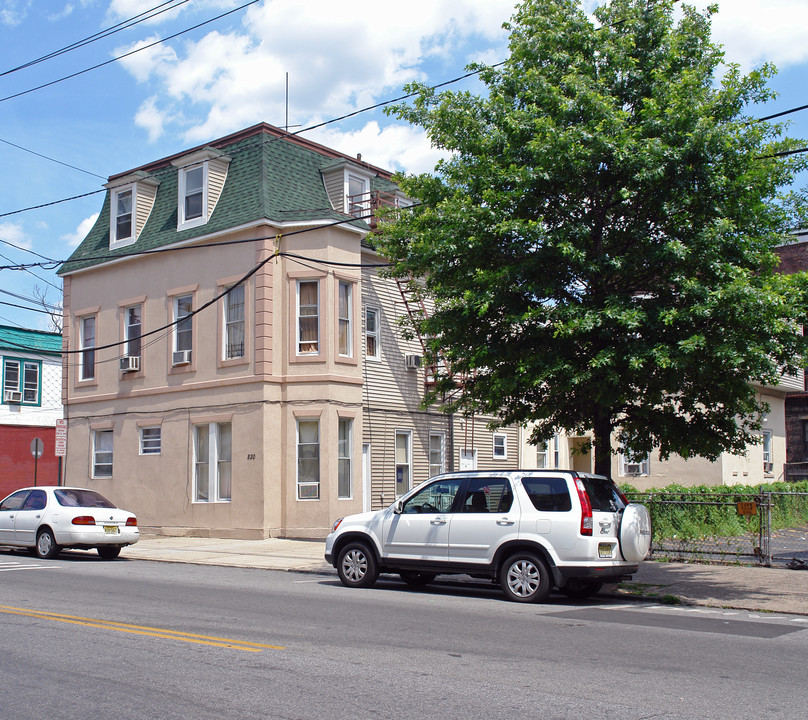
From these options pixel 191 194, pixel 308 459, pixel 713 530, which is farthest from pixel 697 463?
pixel 191 194

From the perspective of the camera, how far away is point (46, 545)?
17.3 metres

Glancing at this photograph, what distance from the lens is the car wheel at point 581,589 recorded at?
11828 millimetres

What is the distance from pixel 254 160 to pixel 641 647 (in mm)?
17415

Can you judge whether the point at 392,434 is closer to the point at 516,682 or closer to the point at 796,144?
the point at 796,144

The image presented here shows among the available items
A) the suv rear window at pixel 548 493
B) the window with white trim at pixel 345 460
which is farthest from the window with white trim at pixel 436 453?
the suv rear window at pixel 548 493

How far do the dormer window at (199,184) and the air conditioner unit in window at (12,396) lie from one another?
47.7 ft

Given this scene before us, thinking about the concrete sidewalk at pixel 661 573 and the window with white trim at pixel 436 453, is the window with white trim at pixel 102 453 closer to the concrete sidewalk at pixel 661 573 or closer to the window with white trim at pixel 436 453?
the concrete sidewalk at pixel 661 573

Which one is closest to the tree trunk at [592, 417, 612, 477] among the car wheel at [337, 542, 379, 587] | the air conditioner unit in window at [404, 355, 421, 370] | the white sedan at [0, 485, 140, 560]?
the car wheel at [337, 542, 379, 587]

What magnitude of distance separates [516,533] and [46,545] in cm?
1061

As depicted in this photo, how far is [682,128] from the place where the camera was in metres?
11.6

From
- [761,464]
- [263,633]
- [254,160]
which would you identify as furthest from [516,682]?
[761,464]

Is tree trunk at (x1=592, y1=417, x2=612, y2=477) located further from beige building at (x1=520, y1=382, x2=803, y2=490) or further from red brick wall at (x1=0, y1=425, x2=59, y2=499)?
red brick wall at (x1=0, y1=425, x2=59, y2=499)

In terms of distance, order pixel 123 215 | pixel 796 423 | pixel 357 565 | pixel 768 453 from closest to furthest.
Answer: pixel 357 565, pixel 123 215, pixel 768 453, pixel 796 423

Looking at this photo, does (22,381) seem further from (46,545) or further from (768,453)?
(768,453)
